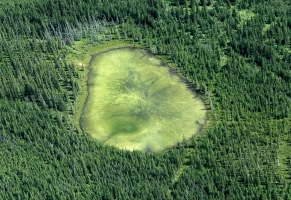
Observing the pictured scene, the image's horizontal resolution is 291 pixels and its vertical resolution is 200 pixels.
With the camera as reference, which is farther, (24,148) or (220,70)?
(220,70)

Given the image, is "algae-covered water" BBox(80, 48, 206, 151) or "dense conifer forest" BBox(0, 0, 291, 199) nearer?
"dense conifer forest" BBox(0, 0, 291, 199)

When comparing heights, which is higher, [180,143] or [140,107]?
[140,107]

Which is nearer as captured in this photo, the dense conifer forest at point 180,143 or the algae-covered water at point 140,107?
the dense conifer forest at point 180,143

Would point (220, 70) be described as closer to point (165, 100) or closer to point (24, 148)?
point (165, 100)

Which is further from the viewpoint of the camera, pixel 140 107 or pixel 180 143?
pixel 140 107

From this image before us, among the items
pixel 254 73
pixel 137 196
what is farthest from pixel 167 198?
pixel 254 73

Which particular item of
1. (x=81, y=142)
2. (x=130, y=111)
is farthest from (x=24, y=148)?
(x=130, y=111)

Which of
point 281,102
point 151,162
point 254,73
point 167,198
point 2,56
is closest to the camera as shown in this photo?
point 167,198

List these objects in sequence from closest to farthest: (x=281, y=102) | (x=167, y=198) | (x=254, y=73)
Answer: (x=167, y=198), (x=281, y=102), (x=254, y=73)
